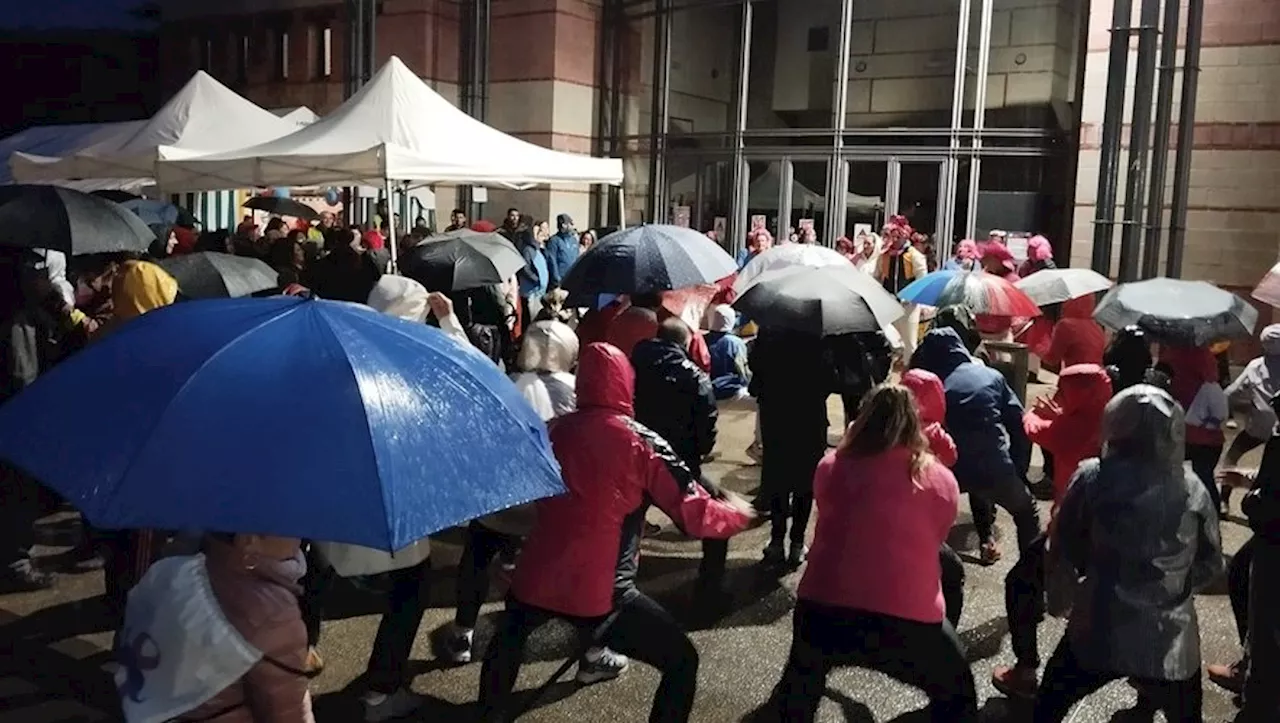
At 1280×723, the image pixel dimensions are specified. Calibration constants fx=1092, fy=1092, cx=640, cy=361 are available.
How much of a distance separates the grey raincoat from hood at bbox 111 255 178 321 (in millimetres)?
4392

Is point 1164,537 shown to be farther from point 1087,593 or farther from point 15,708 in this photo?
point 15,708

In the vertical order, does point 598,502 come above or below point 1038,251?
below

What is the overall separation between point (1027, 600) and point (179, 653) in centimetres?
371

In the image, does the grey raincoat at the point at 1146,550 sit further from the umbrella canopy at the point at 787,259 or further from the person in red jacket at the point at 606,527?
the umbrella canopy at the point at 787,259

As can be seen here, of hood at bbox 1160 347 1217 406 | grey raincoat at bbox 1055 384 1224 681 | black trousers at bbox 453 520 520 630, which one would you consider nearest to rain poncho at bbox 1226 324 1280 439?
hood at bbox 1160 347 1217 406

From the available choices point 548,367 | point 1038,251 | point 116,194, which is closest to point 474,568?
point 548,367

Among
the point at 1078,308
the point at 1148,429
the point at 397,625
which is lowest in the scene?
the point at 397,625

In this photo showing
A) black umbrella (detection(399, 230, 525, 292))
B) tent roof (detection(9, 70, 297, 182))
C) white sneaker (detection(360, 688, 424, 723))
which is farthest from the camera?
tent roof (detection(9, 70, 297, 182))

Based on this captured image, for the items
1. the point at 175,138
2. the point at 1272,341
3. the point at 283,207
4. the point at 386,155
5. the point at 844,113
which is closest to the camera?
the point at 1272,341

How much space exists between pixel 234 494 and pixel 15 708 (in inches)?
133

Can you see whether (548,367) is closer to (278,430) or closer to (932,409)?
(932,409)

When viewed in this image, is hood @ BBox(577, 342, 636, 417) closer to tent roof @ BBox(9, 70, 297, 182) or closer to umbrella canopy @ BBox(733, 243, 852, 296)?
umbrella canopy @ BBox(733, 243, 852, 296)

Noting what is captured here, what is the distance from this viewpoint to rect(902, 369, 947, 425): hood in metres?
4.89

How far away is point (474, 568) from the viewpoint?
17.1 ft
